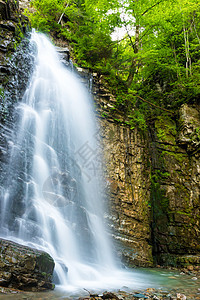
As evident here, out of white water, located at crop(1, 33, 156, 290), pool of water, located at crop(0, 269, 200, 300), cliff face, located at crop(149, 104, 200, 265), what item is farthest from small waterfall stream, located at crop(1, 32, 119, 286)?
cliff face, located at crop(149, 104, 200, 265)

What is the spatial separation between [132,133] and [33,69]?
5089 millimetres

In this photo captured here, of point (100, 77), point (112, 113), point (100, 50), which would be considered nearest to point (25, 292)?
point (112, 113)

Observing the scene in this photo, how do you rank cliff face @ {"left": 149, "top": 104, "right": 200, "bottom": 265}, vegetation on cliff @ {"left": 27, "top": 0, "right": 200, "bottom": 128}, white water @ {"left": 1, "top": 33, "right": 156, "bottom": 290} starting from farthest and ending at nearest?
vegetation on cliff @ {"left": 27, "top": 0, "right": 200, "bottom": 128}
cliff face @ {"left": 149, "top": 104, "right": 200, "bottom": 265}
white water @ {"left": 1, "top": 33, "right": 156, "bottom": 290}

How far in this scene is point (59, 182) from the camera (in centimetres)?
689

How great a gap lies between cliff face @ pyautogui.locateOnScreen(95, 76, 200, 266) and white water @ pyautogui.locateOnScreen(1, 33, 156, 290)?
72 cm

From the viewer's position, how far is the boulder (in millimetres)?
3360

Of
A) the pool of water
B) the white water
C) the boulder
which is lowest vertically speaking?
the pool of water

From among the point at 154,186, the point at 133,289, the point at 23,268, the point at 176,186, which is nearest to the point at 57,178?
the point at 23,268

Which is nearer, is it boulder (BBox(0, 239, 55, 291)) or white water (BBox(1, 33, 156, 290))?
boulder (BBox(0, 239, 55, 291))

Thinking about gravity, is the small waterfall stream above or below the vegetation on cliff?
below

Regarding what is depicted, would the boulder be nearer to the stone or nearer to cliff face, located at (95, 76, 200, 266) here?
cliff face, located at (95, 76, 200, 266)

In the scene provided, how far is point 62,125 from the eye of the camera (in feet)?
28.2

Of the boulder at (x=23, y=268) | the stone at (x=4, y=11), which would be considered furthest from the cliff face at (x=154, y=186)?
the stone at (x=4, y=11)

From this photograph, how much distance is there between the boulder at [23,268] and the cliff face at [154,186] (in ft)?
13.5
